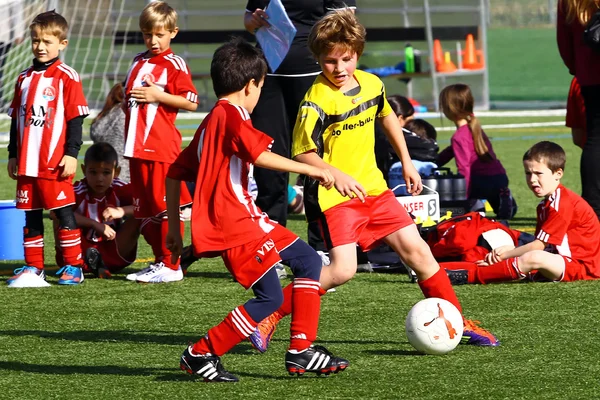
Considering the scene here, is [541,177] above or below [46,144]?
below

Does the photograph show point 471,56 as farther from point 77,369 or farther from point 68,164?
point 77,369

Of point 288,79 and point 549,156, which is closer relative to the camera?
point 549,156

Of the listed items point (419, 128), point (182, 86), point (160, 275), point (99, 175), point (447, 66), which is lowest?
point (447, 66)

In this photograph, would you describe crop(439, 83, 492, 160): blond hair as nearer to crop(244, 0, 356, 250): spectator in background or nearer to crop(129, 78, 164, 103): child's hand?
crop(244, 0, 356, 250): spectator in background

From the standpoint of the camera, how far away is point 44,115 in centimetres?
693

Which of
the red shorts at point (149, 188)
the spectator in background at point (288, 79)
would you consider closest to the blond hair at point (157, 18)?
the spectator in background at point (288, 79)

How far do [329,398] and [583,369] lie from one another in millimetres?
1079

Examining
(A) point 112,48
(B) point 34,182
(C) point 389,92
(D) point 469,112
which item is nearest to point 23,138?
(B) point 34,182

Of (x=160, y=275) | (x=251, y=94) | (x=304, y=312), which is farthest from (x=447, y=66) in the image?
(x=304, y=312)

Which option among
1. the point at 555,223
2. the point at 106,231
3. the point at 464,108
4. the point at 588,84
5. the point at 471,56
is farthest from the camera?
the point at 471,56

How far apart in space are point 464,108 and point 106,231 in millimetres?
3646

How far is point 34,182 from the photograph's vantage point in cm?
695

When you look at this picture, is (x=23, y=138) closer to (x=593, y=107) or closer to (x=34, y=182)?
(x=34, y=182)

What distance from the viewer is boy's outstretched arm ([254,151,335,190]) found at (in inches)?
170
